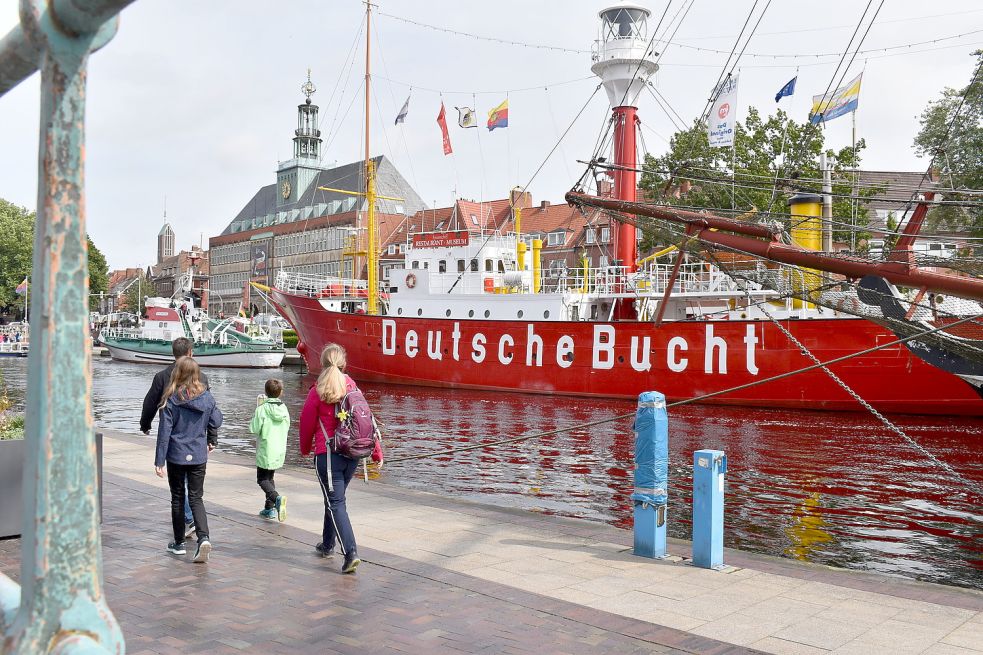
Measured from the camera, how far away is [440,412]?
25.5 meters

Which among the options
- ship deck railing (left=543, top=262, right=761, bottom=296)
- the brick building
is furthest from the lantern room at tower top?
the brick building

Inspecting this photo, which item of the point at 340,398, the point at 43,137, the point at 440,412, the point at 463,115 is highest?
the point at 463,115

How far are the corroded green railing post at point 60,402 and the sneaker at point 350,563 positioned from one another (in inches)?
204

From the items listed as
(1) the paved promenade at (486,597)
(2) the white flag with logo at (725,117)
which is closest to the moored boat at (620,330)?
(2) the white flag with logo at (725,117)

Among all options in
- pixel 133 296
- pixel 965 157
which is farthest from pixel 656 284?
pixel 133 296

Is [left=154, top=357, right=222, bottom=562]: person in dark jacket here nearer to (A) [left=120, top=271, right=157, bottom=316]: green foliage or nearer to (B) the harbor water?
(B) the harbor water

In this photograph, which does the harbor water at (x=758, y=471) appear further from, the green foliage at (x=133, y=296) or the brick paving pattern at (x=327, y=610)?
the green foliage at (x=133, y=296)

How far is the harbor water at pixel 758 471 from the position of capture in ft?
32.1

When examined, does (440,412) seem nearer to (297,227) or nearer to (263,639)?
(263,639)

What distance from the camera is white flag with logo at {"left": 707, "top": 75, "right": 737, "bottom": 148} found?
30375 mm

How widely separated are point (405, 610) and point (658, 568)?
90.4 inches

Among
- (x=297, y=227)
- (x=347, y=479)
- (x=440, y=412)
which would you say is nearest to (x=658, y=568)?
(x=347, y=479)

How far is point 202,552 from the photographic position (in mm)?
6762

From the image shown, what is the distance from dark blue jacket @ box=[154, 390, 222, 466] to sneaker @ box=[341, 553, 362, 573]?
1.57 metres
